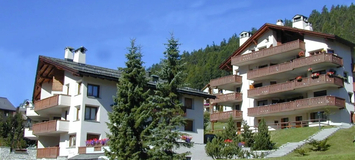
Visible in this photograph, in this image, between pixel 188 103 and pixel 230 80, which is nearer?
pixel 188 103

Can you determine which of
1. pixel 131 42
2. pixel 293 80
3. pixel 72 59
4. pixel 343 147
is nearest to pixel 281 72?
pixel 293 80

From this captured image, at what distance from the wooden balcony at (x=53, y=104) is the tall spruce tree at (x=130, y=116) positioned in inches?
477

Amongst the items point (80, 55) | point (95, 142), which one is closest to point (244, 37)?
point (80, 55)

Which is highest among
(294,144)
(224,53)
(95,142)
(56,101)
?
(224,53)

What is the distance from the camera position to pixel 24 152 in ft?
146

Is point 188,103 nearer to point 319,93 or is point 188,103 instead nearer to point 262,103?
point 262,103

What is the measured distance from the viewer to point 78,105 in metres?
37.1

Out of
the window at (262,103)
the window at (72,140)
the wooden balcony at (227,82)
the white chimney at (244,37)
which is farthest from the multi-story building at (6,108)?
the window at (72,140)

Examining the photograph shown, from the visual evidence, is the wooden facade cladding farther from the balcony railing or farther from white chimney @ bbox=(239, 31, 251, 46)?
white chimney @ bbox=(239, 31, 251, 46)

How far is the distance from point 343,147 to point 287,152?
15.5 ft

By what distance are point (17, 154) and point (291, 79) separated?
3050 centimetres

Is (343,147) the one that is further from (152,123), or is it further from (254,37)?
(254,37)

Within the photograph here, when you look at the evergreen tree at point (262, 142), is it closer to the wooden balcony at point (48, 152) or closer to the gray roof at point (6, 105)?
the wooden balcony at point (48, 152)

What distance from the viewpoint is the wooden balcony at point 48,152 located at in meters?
38.4
